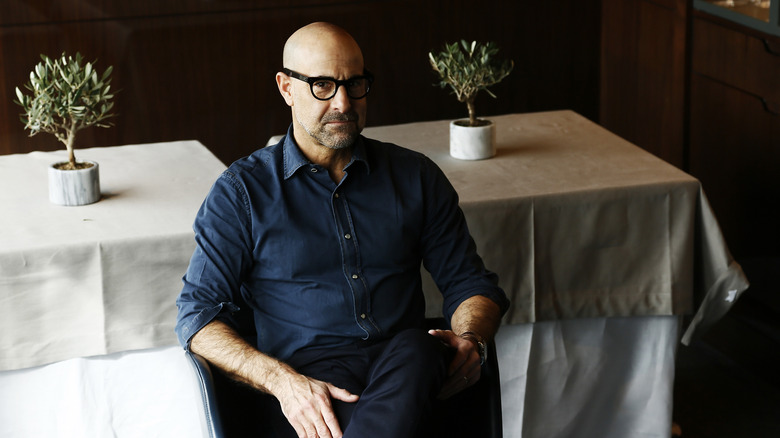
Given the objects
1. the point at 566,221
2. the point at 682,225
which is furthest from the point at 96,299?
the point at 682,225

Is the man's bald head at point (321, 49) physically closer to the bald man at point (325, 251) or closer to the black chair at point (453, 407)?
the bald man at point (325, 251)

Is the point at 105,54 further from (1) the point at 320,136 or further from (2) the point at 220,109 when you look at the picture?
(1) the point at 320,136

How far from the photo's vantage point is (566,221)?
7.77ft

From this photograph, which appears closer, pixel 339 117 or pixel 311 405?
pixel 311 405

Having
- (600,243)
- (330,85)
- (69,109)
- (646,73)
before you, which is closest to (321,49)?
(330,85)

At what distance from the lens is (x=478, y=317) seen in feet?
6.14

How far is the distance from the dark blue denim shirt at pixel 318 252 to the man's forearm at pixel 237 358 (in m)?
0.05

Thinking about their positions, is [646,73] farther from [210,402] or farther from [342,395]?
[210,402]

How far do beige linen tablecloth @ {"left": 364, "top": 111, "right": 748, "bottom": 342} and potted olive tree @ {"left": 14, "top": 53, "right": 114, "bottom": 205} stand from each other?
820 mm

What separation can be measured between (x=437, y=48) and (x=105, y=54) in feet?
4.47

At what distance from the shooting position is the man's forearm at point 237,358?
171cm

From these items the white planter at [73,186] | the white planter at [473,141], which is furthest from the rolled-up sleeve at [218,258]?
the white planter at [473,141]

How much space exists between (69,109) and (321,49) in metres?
0.67

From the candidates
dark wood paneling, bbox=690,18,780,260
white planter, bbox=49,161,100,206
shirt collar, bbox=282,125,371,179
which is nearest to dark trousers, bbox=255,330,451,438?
shirt collar, bbox=282,125,371,179
